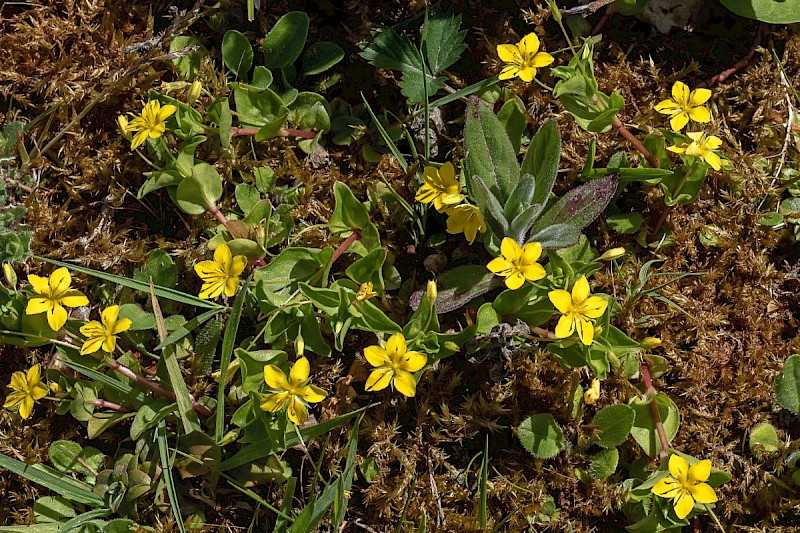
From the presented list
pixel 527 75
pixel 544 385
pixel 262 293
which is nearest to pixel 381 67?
pixel 527 75

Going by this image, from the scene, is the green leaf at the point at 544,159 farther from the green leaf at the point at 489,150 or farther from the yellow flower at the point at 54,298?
the yellow flower at the point at 54,298

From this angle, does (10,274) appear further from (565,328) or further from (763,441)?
(763,441)

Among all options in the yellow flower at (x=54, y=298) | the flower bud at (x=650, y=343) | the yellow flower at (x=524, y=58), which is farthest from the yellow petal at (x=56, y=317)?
the flower bud at (x=650, y=343)

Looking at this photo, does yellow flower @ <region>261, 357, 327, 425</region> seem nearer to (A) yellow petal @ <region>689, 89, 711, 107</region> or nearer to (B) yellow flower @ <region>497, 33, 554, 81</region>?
(B) yellow flower @ <region>497, 33, 554, 81</region>

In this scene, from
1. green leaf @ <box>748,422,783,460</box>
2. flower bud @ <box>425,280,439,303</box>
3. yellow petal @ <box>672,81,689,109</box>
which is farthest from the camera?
green leaf @ <box>748,422,783,460</box>

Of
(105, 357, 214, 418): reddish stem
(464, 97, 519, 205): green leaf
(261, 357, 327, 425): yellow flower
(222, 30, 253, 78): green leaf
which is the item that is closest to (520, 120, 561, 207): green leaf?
(464, 97, 519, 205): green leaf

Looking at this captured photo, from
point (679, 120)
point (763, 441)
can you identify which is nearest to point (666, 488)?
point (763, 441)

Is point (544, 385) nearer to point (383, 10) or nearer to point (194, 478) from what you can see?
point (194, 478)
